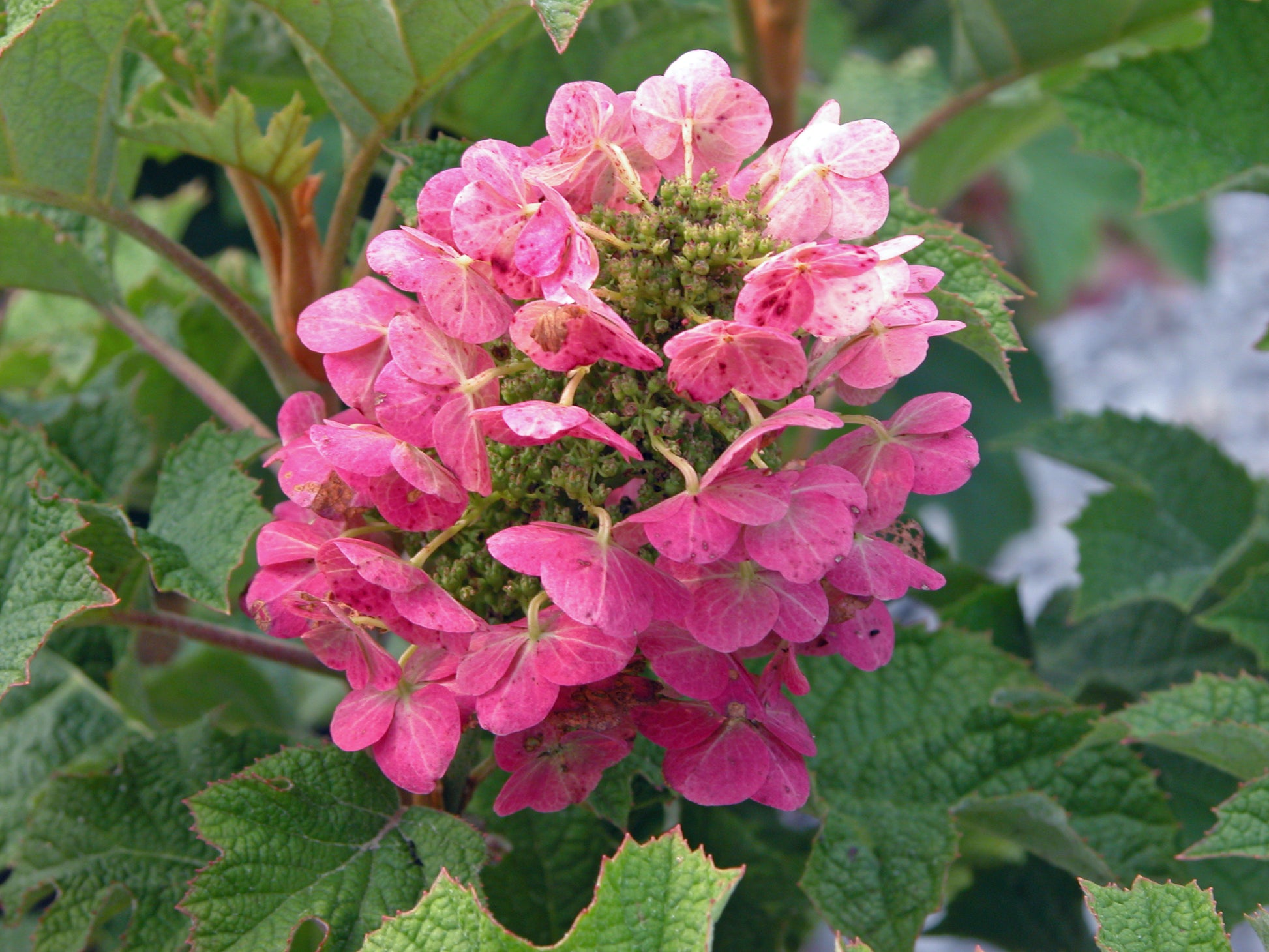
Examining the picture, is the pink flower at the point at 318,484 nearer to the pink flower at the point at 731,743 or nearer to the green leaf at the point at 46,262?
the pink flower at the point at 731,743

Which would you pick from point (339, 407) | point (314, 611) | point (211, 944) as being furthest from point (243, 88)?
point (211, 944)

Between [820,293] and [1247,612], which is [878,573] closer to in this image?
[820,293]

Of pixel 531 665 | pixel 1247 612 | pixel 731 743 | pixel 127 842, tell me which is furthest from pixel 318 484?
pixel 1247 612

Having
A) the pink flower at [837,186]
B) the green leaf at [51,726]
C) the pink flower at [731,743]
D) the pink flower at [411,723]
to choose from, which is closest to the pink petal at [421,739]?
the pink flower at [411,723]

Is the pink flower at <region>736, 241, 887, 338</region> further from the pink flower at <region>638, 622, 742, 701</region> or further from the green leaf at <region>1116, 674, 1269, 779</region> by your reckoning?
the green leaf at <region>1116, 674, 1269, 779</region>

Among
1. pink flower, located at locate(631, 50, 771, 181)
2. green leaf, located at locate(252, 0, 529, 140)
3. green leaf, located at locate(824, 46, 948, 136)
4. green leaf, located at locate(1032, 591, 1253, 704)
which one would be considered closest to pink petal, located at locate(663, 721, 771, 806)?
pink flower, located at locate(631, 50, 771, 181)

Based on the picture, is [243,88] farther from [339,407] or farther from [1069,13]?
[1069,13]
